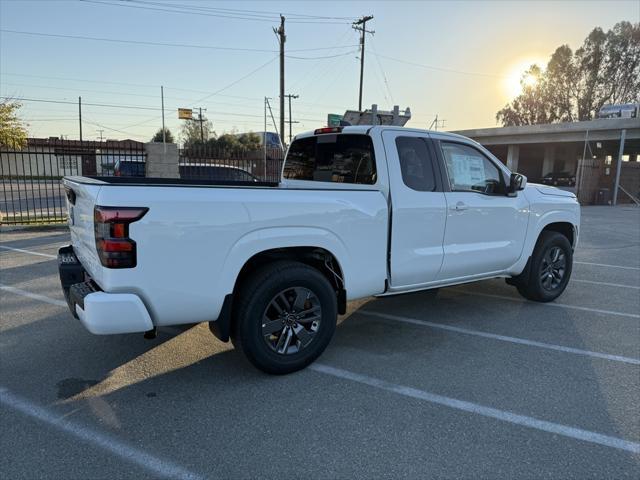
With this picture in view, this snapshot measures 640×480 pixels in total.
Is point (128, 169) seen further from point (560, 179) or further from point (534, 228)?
point (560, 179)

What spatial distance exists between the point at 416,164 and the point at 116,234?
9.06 feet

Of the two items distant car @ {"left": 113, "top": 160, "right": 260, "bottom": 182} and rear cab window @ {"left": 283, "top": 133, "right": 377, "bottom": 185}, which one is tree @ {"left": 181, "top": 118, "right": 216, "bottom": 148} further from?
rear cab window @ {"left": 283, "top": 133, "right": 377, "bottom": 185}

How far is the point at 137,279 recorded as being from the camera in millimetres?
2992

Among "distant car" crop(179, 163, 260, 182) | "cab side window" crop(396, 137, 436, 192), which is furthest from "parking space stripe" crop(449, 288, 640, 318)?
"distant car" crop(179, 163, 260, 182)

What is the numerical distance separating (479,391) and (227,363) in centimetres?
203

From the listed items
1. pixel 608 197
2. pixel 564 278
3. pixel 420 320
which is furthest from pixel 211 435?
pixel 608 197

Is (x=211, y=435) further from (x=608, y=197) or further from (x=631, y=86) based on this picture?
(x=631, y=86)

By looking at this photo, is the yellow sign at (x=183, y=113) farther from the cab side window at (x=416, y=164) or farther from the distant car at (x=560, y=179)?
the cab side window at (x=416, y=164)

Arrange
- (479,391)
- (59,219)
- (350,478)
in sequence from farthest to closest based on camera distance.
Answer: (59,219)
(479,391)
(350,478)

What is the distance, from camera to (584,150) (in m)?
30.0

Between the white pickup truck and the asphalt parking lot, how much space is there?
49 cm

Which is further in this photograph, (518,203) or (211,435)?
(518,203)

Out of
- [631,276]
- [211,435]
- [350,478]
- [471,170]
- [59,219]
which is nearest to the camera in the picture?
[350,478]

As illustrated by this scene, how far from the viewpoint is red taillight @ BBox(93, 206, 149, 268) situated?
288 cm
